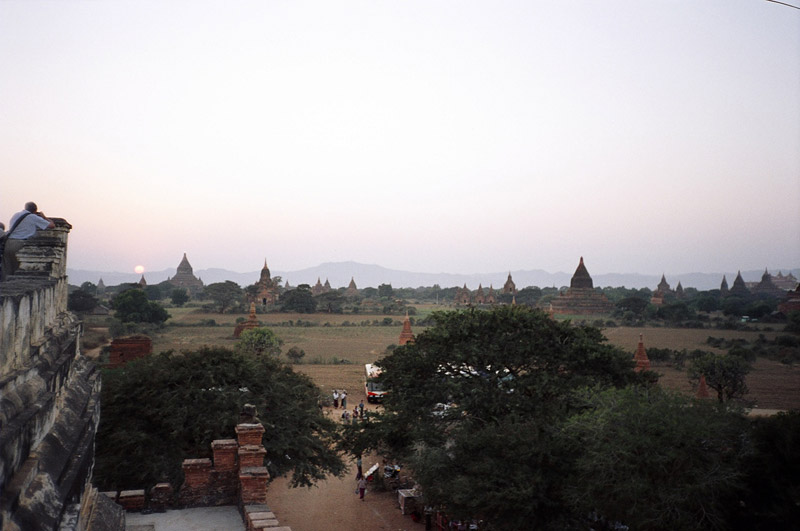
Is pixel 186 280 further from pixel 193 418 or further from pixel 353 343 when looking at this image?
pixel 193 418

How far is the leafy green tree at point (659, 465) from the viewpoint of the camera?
1065cm

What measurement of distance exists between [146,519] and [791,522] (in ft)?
33.1

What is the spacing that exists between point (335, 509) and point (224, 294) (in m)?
79.4

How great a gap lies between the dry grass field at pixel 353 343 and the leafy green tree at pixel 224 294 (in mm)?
3471

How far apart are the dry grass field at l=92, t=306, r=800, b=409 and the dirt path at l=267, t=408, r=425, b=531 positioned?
26.1 feet

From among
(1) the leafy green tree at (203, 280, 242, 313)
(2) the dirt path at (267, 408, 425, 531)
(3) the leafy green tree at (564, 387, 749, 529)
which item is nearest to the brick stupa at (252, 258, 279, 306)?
(1) the leafy green tree at (203, 280, 242, 313)

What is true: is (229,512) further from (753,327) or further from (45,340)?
(753,327)

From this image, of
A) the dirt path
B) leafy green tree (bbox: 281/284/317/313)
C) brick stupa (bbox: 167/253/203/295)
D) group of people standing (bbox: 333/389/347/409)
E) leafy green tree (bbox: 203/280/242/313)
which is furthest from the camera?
brick stupa (bbox: 167/253/203/295)

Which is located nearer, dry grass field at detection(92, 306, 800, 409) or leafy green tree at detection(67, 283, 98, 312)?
dry grass field at detection(92, 306, 800, 409)

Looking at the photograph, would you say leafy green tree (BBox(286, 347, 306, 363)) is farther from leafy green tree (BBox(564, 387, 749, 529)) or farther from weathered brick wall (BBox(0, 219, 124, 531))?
weathered brick wall (BBox(0, 219, 124, 531))

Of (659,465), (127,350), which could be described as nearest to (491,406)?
(659,465)

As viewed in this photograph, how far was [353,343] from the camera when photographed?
61.3m

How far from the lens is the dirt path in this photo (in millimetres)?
16859

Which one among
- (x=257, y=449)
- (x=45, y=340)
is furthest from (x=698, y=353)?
(x=45, y=340)
